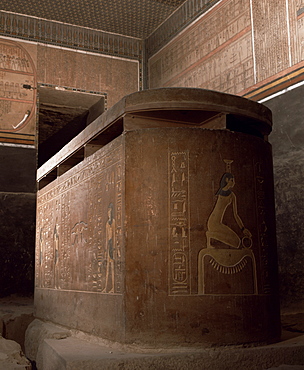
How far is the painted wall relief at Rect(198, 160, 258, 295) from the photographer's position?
10.4ft

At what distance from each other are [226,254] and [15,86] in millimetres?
5967

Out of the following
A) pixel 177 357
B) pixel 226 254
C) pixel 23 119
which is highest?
pixel 23 119

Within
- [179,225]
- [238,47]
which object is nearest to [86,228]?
[179,225]

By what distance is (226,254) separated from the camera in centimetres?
321

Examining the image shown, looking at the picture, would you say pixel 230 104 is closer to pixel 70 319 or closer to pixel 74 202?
pixel 74 202

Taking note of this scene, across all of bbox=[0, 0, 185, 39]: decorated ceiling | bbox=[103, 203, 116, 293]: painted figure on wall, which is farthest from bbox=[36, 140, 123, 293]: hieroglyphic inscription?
bbox=[0, 0, 185, 39]: decorated ceiling

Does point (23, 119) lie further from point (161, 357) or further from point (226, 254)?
point (161, 357)

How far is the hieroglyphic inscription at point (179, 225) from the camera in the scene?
123 inches

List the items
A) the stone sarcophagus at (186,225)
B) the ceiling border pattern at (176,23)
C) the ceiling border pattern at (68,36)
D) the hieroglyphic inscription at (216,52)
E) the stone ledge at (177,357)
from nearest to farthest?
the stone ledge at (177,357), the stone sarcophagus at (186,225), the hieroglyphic inscription at (216,52), the ceiling border pattern at (176,23), the ceiling border pattern at (68,36)

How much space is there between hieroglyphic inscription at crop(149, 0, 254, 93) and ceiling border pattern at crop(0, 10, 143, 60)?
1.02 metres

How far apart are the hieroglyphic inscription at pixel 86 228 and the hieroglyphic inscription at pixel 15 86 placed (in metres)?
3.00

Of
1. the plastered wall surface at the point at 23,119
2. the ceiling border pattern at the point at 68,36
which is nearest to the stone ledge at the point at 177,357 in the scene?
the plastered wall surface at the point at 23,119

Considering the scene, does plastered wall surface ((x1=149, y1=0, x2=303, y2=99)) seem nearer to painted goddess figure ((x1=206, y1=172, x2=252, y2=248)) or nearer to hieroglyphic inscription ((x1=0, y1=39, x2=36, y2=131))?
hieroglyphic inscription ((x1=0, y1=39, x2=36, y2=131))

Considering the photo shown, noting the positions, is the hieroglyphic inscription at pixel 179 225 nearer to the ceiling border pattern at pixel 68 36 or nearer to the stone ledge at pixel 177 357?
the stone ledge at pixel 177 357
